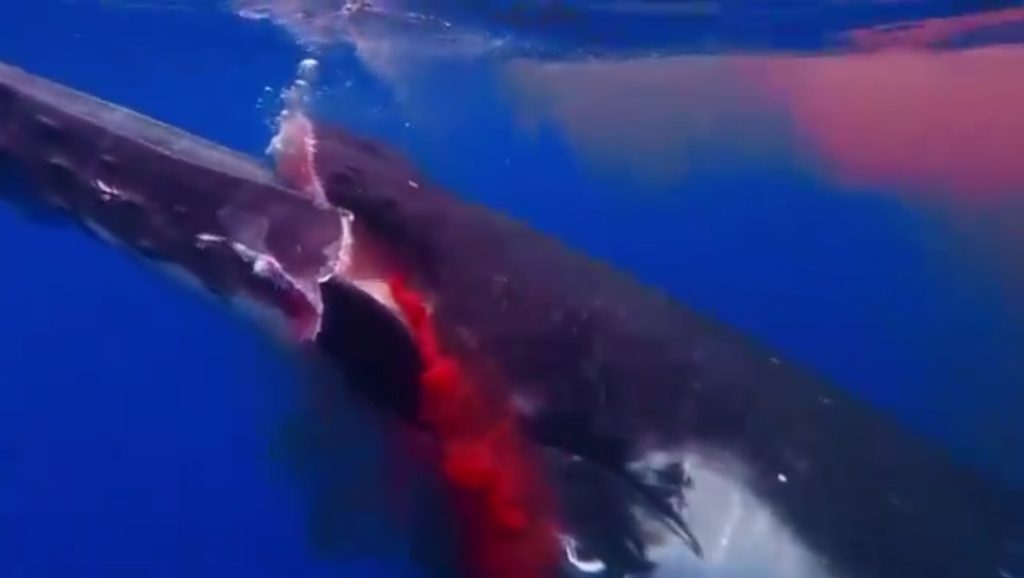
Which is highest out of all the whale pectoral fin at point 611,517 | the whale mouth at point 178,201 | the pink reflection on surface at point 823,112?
the pink reflection on surface at point 823,112

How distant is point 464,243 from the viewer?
16.3 ft

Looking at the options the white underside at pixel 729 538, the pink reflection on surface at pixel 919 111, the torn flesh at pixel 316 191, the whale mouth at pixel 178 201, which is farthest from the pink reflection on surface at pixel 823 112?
the white underside at pixel 729 538

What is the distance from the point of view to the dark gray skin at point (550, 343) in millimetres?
4613

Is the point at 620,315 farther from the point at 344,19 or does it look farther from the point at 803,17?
the point at 803,17

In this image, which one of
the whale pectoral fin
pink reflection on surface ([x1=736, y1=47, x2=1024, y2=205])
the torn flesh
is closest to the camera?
the torn flesh

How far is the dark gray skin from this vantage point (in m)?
4.61

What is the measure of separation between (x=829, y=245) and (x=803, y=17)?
18.5 metres

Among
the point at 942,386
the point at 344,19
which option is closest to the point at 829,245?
the point at 942,386

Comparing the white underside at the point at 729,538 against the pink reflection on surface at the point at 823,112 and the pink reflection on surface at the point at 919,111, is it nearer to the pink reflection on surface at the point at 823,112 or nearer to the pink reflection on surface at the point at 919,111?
the pink reflection on surface at the point at 823,112

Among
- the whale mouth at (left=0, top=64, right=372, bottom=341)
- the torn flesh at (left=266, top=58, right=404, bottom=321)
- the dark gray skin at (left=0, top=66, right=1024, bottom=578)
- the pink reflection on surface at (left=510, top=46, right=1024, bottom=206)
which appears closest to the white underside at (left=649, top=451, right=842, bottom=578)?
the dark gray skin at (left=0, top=66, right=1024, bottom=578)

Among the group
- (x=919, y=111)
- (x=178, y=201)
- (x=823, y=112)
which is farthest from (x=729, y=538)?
(x=823, y=112)

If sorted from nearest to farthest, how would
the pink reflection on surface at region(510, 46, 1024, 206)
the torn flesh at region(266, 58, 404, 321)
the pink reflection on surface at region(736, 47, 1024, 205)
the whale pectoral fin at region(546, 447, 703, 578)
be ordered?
1. the torn flesh at region(266, 58, 404, 321)
2. the whale pectoral fin at region(546, 447, 703, 578)
3. the pink reflection on surface at region(736, 47, 1024, 205)
4. the pink reflection on surface at region(510, 46, 1024, 206)

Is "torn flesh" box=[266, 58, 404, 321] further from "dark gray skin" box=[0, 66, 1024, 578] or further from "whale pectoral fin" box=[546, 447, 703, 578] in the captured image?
"whale pectoral fin" box=[546, 447, 703, 578]

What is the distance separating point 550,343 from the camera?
4781 mm
